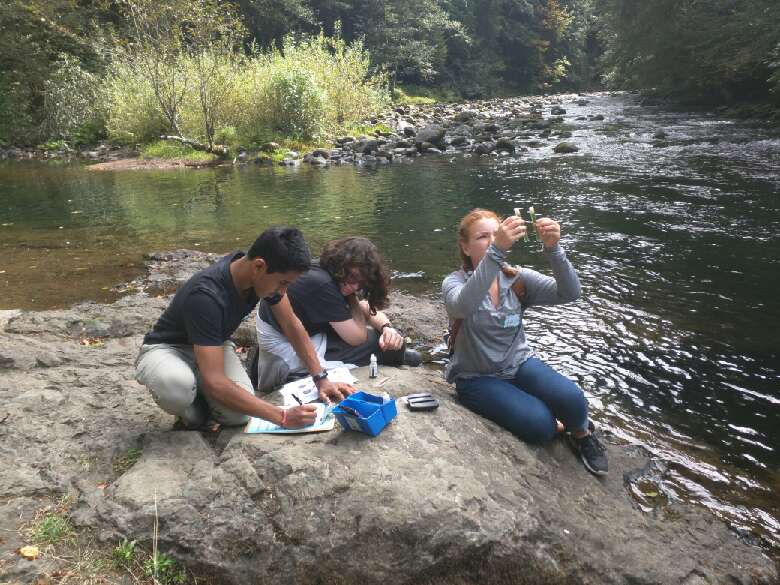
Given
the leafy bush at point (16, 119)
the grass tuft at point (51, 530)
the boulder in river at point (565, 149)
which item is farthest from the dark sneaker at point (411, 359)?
the leafy bush at point (16, 119)

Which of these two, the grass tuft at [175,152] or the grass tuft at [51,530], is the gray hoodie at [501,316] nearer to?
the grass tuft at [51,530]

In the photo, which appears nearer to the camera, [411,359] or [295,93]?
[411,359]

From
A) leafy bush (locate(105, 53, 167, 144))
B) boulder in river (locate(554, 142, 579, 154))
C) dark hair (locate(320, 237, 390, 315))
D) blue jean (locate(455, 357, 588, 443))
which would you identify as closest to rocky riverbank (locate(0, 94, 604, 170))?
boulder in river (locate(554, 142, 579, 154))

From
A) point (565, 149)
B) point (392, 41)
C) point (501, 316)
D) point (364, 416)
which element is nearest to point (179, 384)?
point (364, 416)

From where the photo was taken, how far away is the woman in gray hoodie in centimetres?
377

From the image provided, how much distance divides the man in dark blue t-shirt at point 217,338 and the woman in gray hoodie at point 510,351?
0.90 metres

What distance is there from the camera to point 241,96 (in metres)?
25.4

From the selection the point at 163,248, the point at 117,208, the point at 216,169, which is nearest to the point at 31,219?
the point at 117,208

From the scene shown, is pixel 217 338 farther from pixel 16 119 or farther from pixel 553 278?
pixel 16 119

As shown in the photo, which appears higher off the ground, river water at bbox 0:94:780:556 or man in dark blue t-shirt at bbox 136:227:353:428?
man in dark blue t-shirt at bbox 136:227:353:428

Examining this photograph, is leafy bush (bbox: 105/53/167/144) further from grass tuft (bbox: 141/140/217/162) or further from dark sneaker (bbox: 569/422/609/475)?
dark sneaker (bbox: 569/422/609/475)

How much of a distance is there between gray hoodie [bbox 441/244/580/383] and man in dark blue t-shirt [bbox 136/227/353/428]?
88 centimetres

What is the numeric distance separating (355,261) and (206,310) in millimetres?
1320

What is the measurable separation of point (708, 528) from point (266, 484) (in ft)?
8.60
